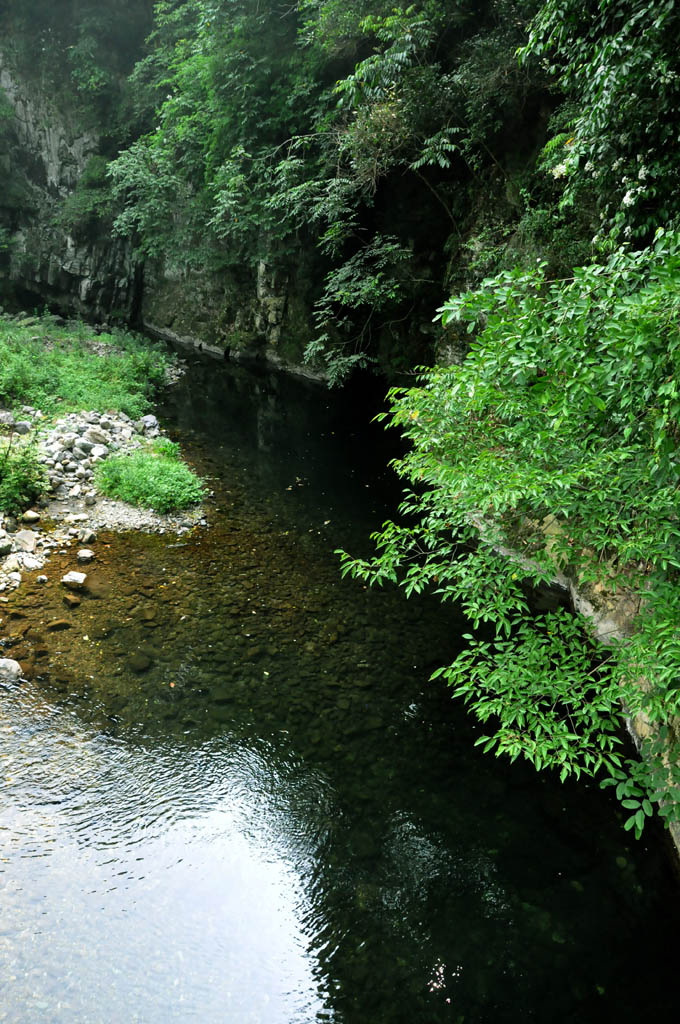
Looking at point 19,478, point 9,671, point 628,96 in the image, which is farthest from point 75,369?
point 628,96

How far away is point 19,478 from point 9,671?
12.6ft

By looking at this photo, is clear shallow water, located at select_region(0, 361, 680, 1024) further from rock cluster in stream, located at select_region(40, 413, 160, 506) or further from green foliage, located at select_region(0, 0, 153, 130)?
green foliage, located at select_region(0, 0, 153, 130)

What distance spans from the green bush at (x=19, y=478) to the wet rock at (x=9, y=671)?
3.34 m

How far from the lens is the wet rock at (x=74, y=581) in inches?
283

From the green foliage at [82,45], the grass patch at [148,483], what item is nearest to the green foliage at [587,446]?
the grass patch at [148,483]

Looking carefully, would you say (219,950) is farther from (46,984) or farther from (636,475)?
(636,475)

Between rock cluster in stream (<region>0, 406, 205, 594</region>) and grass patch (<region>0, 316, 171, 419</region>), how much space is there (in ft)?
2.52

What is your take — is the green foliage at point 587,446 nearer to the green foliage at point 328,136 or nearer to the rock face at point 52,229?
the green foliage at point 328,136

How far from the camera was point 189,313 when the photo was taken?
23.7 metres

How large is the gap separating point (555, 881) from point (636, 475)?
3.04 meters

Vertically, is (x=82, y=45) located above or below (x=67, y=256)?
above

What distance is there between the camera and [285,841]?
4.47 metres

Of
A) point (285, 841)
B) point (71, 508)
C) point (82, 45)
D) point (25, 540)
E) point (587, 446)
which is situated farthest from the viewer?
point (82, 45)

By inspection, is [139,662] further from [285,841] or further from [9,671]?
[285,841]
